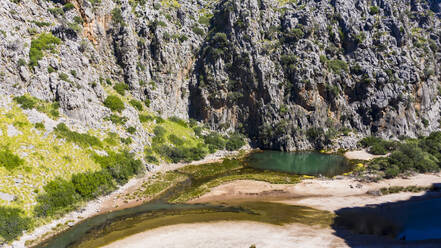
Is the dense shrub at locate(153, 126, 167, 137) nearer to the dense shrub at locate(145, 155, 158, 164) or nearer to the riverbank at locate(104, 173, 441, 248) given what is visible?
the dense shrub at locate(145, 155, 158, 164)

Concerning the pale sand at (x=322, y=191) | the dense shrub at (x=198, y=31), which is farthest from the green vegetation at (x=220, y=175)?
the dense shrub at (x=198, y=31)

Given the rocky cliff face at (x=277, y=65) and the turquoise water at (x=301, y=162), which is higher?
the rocky cliff face at (x=277, y=65)

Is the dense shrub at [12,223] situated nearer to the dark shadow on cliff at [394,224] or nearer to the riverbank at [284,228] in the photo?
the riverbank at [284,228]

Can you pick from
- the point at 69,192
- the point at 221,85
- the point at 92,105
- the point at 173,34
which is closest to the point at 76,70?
the point at 92,105

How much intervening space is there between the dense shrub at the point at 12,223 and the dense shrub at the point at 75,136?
16863 mm

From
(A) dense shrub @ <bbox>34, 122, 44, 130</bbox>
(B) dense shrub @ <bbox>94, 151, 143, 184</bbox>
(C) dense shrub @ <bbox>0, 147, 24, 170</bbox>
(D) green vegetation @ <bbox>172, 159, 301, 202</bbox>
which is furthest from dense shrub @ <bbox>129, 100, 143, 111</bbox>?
(C) dense shrub @ <bbox>0, 147, 24, 170</bbox>

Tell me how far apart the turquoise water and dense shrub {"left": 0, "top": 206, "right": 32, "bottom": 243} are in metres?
44.2

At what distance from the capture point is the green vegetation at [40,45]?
48438 mm

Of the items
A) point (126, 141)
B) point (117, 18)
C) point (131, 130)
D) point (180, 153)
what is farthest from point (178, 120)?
point (117, 18)

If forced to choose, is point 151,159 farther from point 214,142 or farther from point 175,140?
point 214,142

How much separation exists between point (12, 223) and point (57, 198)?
6291 mm

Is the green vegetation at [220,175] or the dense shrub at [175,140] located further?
the dense shrub at [175,140]

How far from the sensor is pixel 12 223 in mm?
25953

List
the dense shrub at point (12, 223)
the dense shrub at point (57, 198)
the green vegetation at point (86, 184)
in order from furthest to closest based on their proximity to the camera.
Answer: the green vegetation at point (86, 184) → the dense shrub at point (57, 198) → the dense shrub at point (12, 223)
